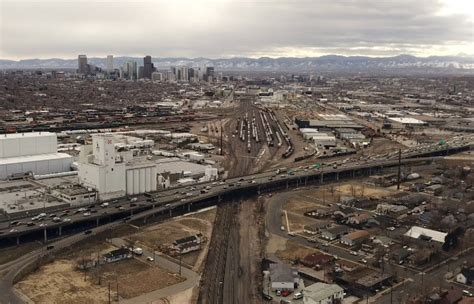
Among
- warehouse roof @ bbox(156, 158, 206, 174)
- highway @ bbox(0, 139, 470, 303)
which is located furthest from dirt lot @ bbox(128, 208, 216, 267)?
warehouse roof @ bbox(156, 158, 206, 174)

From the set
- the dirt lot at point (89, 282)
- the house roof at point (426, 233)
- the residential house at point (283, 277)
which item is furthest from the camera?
the house roof at point (426, 233)

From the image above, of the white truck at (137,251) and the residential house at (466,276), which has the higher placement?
the residential house at (466,276)

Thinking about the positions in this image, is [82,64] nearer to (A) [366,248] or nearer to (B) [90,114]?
(B) [90,114]

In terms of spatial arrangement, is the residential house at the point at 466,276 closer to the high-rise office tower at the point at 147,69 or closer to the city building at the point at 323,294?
the city building at the point at 323,294

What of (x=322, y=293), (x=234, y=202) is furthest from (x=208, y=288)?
(x=234, y=202)

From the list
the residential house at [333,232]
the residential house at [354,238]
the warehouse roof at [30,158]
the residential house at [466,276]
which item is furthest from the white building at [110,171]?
the residential house at [466,276]

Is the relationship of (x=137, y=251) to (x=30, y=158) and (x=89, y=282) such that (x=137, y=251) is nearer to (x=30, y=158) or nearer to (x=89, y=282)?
(x=89, y=282)
